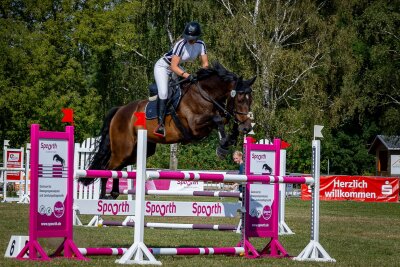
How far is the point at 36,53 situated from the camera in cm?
3878

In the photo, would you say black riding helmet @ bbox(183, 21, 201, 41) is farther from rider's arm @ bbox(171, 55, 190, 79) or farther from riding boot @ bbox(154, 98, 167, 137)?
riding boot @ bbox(154, 98, 167, 137)

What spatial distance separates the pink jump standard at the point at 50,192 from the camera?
882 centimetres

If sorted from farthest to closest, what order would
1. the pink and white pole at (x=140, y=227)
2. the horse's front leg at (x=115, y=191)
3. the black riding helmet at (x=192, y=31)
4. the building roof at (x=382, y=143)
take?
the building roof at (x=382, y=143) → the horse's front leg at (x=115, y=191) → the black riding helmet at (x=192, y=31) → the pink and white pole at (x=140, y=227)

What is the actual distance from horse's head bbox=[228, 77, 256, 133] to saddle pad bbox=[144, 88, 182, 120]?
884 mm

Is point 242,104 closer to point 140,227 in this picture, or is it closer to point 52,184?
point 140,227

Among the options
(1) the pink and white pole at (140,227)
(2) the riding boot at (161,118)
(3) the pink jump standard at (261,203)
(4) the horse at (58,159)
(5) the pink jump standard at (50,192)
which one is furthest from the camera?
(2) the riding boot at (161,118)

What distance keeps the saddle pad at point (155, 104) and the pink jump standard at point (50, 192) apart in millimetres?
2426

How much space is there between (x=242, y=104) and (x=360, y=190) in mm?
24974

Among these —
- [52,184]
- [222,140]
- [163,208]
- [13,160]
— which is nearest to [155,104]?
[222,140]

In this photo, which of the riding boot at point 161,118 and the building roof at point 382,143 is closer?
the riding boot at point 161,118

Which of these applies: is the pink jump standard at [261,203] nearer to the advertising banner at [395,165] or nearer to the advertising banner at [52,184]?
the advertising banner at [52,184]

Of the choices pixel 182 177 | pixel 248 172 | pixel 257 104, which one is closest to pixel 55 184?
pixel 182 177

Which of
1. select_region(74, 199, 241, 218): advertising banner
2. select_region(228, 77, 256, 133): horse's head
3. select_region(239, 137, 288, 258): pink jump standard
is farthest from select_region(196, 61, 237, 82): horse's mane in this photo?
select_region(74, 199, 241, 218): advertising banner

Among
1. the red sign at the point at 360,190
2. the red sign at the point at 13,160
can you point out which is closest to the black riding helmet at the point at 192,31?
the red sign at the point at 13,160
